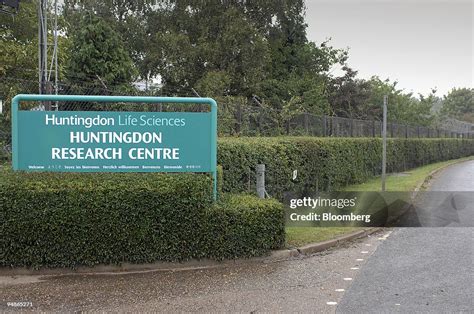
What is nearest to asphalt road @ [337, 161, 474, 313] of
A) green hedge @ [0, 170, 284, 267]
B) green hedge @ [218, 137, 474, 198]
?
green hedge @ [0, 170, 284, 267]

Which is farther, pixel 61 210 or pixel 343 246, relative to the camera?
pixel 343 246

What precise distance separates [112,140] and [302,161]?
6917mm

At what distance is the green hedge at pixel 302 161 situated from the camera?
32.0 feet

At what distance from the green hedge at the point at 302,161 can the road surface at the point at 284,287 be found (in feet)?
9.05

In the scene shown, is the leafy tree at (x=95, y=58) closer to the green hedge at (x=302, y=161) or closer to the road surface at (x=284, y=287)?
the green hedge at (x=302, y=161)

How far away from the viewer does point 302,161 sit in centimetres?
1296

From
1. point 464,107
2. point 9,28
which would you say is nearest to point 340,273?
point 9,28

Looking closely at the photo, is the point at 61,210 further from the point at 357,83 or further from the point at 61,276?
the point at 357,83

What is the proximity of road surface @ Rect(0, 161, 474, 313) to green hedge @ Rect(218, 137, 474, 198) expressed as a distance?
2.76 metres

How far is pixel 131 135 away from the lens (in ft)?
22.7

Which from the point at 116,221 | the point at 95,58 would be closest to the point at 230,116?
the point at 116,221

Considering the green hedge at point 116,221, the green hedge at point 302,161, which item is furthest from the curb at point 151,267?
the green hedge at point 302,161

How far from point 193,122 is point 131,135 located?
0.87 m

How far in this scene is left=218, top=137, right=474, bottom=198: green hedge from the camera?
9750 mm
